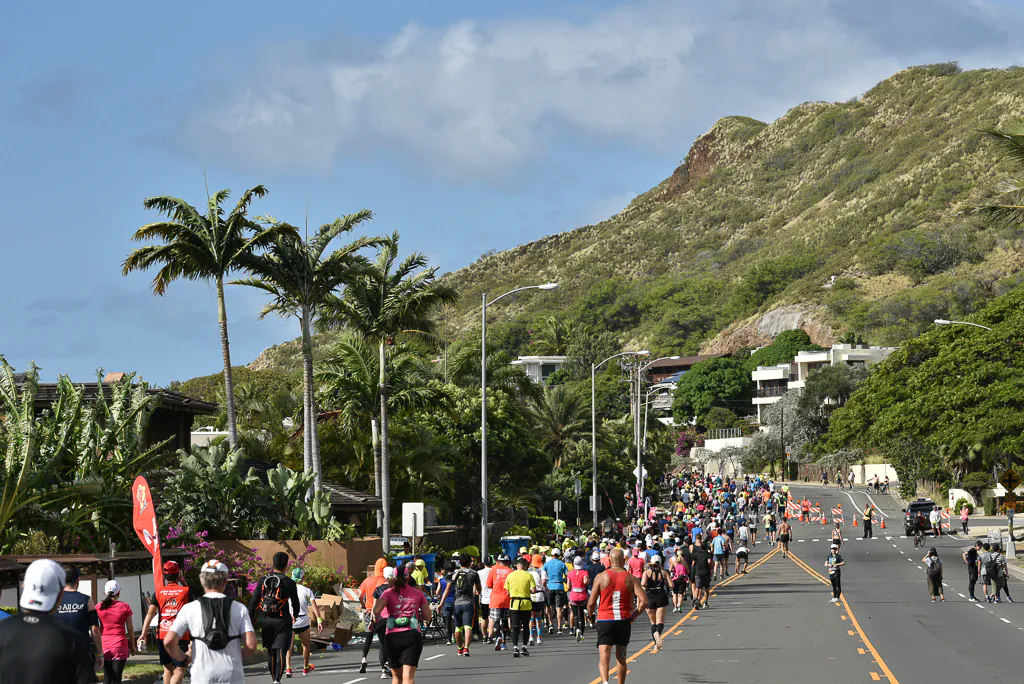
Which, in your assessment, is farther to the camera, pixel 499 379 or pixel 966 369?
pixel 499 379

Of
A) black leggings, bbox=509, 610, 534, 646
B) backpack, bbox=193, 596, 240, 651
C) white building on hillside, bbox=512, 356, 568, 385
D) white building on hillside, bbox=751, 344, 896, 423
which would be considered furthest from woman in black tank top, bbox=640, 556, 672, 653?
white building on hillside, bbox=751, 344, 896, 423

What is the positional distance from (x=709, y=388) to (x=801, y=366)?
12655mm

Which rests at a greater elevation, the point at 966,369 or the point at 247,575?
the point at 966,369

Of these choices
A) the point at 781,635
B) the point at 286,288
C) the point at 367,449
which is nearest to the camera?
the point at 781,635

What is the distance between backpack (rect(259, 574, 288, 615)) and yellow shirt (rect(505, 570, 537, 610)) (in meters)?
5.90

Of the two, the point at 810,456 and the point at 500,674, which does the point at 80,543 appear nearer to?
the point at 500,674

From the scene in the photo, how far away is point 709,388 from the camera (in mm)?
153250

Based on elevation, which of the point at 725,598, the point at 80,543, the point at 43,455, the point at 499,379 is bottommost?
the point at 725,598

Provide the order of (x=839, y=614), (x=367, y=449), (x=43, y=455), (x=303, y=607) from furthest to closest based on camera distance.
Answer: (x=367, y=449) → (x=839, y=614) → (x=43, y=455) → (x=303, y=607)

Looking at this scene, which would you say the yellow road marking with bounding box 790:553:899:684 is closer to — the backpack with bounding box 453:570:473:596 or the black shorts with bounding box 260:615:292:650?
the backpack with bounding box 453:570:473:596

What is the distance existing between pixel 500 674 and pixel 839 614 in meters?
11.9

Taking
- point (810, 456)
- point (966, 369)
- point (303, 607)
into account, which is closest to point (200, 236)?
point (303, 607)

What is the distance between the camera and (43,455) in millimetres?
25047

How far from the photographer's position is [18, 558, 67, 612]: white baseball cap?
22.5 feet
